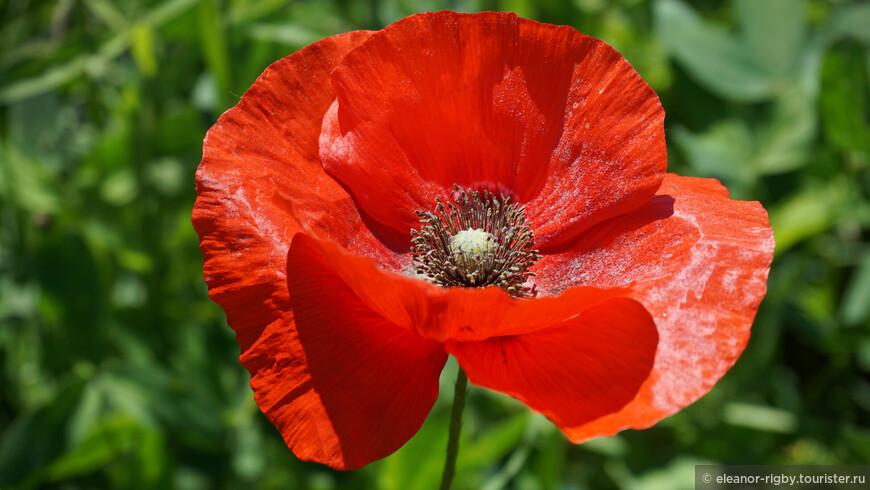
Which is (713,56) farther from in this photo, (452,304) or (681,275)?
(452,304)

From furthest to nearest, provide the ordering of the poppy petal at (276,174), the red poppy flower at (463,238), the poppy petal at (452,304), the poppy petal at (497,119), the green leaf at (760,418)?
the green leaf at (760,418) → the poppy petal at (497,119) → the poppy petal at (276,174) → the red poppy flower at (463,238) → the poppy petal at (452,304)

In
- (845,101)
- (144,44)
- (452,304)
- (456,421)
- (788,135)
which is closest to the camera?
(452,304)

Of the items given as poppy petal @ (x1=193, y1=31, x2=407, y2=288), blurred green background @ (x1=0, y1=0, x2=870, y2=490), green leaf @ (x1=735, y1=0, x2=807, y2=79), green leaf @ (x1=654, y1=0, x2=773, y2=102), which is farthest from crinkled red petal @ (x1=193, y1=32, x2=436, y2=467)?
green leaf @ (x1=735, y1=0, x2=807, y2=79)

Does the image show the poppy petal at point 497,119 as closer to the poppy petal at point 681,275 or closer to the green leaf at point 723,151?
the poppy petal at point 681,275

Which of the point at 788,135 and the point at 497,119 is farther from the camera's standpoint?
the point at 788,135

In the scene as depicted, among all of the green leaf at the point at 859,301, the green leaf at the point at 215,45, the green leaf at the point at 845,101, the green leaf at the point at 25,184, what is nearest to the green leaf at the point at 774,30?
the green leaf at the point at 845,101

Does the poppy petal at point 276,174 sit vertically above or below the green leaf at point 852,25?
above

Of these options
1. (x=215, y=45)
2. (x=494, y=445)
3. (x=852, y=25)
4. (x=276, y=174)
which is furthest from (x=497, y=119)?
(x=852, y=25)

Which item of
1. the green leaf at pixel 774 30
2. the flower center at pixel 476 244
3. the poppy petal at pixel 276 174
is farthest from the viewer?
the green leaf at pixel 774 30
